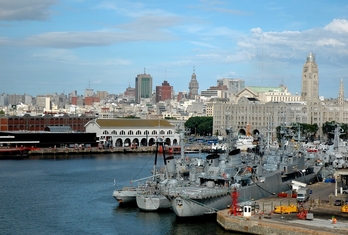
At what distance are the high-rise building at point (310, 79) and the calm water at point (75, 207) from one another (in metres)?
58.5

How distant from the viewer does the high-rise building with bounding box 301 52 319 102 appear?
10181cm

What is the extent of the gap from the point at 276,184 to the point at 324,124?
6436cm

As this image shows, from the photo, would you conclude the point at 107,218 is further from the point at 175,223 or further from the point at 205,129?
the point at 205,129

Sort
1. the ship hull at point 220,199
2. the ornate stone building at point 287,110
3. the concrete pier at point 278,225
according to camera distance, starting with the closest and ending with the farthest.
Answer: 1. the concrete pier at point 278,225
2. the ship hull at point 220,199
3. the ornate stone building at point 287,110

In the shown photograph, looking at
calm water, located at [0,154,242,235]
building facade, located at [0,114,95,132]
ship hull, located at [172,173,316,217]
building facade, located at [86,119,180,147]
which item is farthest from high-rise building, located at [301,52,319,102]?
ship hull, located at [172,173,316,217]

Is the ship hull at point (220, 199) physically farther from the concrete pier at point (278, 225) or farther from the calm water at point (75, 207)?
the concrete pier at point (278, 225)

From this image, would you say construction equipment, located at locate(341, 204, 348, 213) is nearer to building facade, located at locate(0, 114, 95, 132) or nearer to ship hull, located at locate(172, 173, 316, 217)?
ship hull, located at locate(172, 173, 316, 217)

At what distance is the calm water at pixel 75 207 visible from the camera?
25.6 m

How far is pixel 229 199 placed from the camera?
27953 mm

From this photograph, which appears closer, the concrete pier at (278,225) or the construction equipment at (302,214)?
the concrete pier at (278,225)

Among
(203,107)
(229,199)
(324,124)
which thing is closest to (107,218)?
(229,199)

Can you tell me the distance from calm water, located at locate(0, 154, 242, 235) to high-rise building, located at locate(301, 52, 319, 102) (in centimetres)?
5849

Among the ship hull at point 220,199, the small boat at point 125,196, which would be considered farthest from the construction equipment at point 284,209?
the small boat at point 125,196

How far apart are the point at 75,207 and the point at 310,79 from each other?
77.7 meters
